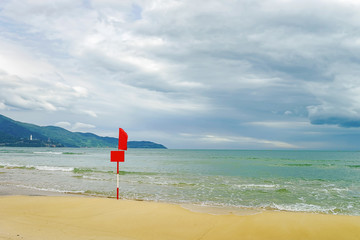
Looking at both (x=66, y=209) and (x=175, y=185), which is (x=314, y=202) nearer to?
(x=175, y=185)

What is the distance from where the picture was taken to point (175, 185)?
17531 millimetres

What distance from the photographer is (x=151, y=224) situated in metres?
7.08

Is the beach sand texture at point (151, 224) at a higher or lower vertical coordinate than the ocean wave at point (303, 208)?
higher

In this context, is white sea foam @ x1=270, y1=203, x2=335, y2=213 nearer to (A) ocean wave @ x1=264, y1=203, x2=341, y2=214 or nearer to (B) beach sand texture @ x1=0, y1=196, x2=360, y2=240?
(A) ocean wave @ x1=264, y1=203, x2=341, y2=214

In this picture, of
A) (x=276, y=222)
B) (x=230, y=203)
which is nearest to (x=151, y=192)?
(x=230, y=203)

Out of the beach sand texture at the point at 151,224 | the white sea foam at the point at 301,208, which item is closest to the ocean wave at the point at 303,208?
the white sea foam at the point at 301,208

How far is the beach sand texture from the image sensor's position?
621 cm

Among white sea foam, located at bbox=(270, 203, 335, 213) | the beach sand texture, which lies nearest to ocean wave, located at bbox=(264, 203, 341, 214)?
white sea foam, located at bbox=(270, 203, 335, 213)

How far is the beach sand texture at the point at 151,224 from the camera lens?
20.4 ft

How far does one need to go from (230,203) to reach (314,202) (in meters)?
4.43

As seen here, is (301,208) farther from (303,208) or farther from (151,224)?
(151,224)

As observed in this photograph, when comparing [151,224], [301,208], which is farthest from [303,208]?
[151,224]

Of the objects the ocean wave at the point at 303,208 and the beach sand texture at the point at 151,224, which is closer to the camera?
the beach sand texture at the point at 151,224

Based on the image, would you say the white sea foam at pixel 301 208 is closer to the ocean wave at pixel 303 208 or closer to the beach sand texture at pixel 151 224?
the ocean wave at pixel 303 208
